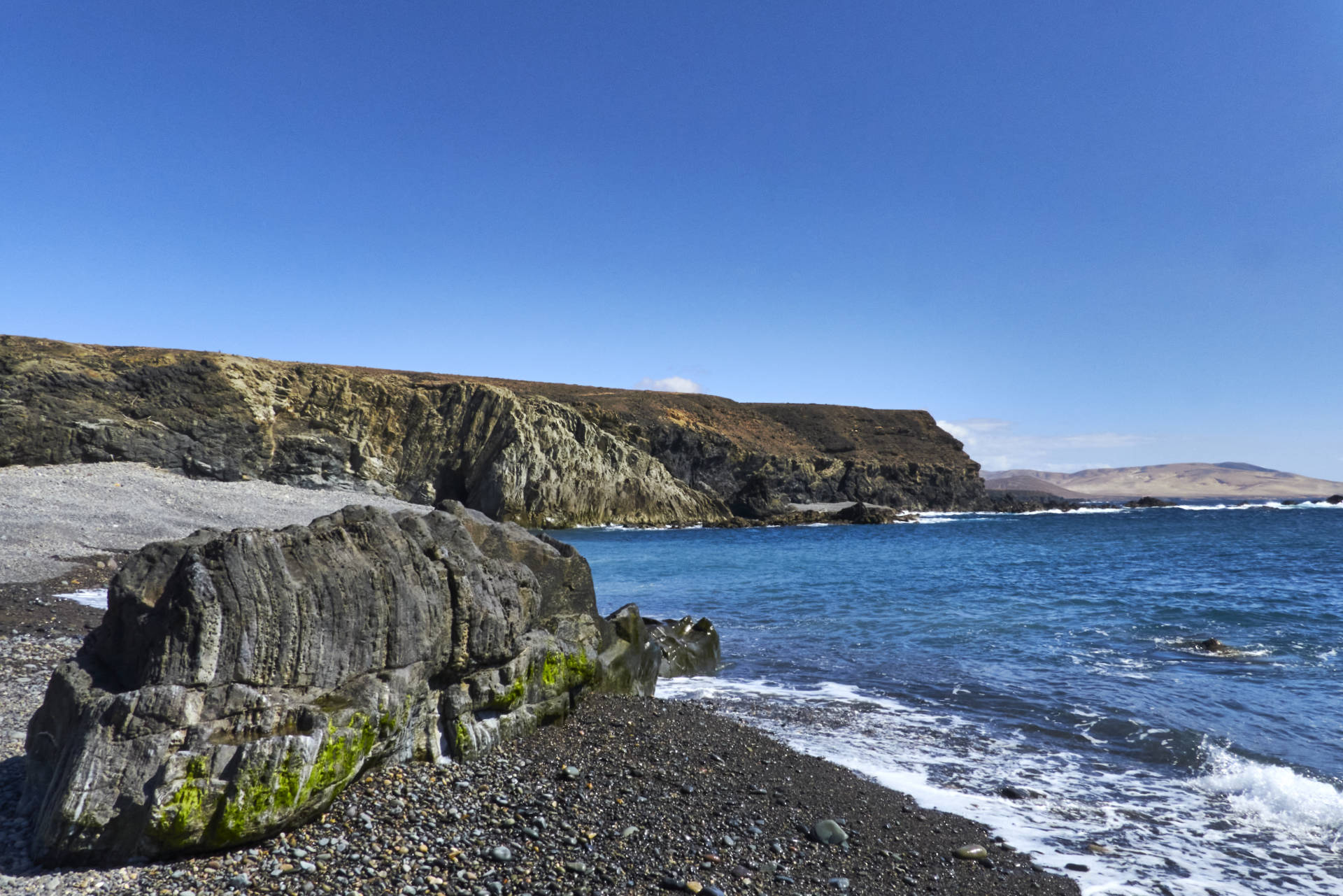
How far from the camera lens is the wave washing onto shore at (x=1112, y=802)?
19.7 feet

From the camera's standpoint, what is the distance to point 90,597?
41.4ft

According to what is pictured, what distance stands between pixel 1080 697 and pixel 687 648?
621 centimetres

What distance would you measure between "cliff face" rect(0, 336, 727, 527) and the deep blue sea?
25.9 meters

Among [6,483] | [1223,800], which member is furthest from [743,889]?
[6,483]

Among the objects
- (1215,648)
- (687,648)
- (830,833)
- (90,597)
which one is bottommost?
(687,648)

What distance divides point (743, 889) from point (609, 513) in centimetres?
5566

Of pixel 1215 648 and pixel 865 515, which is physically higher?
pixel 1215 648

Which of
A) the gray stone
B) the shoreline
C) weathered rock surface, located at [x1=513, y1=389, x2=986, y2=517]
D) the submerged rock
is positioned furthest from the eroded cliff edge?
the submerged rock

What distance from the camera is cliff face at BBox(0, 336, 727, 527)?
116 feet

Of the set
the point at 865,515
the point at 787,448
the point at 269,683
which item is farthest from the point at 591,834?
the point at 787,448

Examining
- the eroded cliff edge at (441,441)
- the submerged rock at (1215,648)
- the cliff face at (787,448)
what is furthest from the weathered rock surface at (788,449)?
the submerged rock at (1215,648)

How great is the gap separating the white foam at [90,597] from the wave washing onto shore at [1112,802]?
10.4m

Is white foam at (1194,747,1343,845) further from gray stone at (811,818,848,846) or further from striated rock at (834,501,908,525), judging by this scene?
striated rock at (834,501,908,525)

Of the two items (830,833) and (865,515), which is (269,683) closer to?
(830,833)
